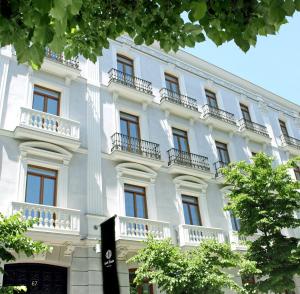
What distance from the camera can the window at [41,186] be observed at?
12.0 meters

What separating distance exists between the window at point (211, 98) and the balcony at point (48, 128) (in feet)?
31.8

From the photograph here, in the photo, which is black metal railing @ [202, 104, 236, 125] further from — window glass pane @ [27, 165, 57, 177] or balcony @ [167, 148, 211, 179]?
window glass pane @ [27, 165, 57, 177]

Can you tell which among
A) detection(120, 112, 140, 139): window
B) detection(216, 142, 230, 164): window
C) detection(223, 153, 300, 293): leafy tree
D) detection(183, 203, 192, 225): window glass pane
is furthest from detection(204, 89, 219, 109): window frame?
detection(223, 153, 300, 293): leafy tree

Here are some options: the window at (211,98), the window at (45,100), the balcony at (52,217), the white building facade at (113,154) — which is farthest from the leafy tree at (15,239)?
the window at (211,98)

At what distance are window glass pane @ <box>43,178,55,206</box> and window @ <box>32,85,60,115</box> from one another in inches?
120

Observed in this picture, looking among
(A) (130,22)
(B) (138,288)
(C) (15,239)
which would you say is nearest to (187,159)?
(B) (138,288)

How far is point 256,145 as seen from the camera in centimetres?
2134

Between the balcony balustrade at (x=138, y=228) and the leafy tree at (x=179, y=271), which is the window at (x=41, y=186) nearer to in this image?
the balcony balustrade at (x=138, y=228)

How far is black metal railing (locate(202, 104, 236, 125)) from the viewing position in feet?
63.8

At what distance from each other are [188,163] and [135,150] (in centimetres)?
285

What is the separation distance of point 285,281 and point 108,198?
6.78m

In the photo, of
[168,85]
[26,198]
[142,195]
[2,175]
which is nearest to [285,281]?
[142,195]

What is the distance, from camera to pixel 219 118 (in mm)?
19562

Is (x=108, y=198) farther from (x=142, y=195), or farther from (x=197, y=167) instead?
(x=197, y=167)
